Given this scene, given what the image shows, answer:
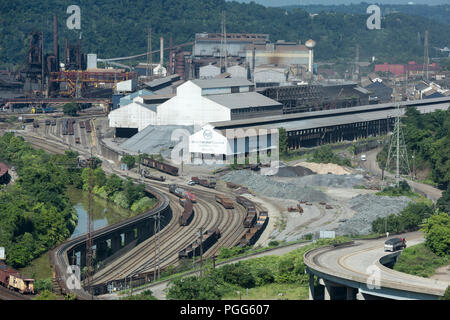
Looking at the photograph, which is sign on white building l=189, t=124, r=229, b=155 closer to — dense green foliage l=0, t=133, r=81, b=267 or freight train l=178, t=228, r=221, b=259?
dense green foliage l=0, t=133, r=81, b=267

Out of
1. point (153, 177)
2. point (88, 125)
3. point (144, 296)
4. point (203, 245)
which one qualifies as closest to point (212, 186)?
point (153, 177)

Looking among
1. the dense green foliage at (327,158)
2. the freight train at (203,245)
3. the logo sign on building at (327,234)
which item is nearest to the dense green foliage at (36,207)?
the freight train at (203,245)

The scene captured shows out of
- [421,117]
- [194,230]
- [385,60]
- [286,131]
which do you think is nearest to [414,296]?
[194,230]

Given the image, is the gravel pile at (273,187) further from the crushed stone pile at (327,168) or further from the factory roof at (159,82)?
the factory roof at (159,82)

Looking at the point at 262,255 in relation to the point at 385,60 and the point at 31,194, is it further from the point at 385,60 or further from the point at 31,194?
the point at 385,60

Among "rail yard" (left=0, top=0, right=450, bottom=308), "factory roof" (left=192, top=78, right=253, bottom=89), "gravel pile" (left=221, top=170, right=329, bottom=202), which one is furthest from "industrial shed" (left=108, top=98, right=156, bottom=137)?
"gravel pile" (left=221, top=170, right=329, bottom=202)

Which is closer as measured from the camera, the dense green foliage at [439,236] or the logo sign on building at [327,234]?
Result: the dense green foliage at [439,236]
